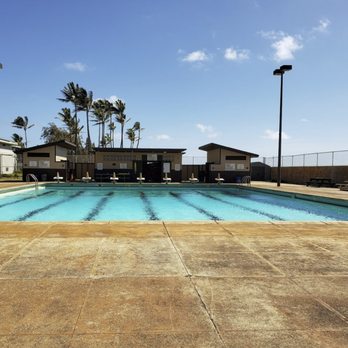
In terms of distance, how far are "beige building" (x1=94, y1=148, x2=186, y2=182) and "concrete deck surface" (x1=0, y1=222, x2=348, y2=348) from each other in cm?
2220

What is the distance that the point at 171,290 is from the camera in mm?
3422

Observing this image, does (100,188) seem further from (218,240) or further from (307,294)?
(307,294)

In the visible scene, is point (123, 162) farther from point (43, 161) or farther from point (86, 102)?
point (86, 102)

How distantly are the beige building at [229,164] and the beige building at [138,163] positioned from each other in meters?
2.95

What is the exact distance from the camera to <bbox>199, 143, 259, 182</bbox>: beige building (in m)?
29.2

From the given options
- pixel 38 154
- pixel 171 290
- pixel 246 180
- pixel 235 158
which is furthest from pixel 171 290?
pixel 235 158

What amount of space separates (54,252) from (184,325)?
9.14 feet

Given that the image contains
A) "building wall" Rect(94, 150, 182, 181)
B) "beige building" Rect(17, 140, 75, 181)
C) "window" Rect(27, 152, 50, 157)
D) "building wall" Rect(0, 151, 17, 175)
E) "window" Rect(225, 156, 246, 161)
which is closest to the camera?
"beige building" Rect(17, 140, 75, 181)

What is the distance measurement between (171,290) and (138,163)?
25.4 metres

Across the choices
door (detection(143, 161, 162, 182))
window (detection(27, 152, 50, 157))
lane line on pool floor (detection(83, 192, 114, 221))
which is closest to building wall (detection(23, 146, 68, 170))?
window (detection(27, 152, 50, 157))

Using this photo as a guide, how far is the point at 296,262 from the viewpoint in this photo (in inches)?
177

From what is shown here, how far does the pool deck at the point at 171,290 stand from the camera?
254cm

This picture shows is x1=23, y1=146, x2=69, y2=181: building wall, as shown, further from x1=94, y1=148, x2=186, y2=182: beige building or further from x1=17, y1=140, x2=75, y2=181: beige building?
x1=94, y1=148, x2=186, y2=182: beige building

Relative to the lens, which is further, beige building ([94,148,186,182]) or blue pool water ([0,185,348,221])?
beige building ([94,148,186,182])
